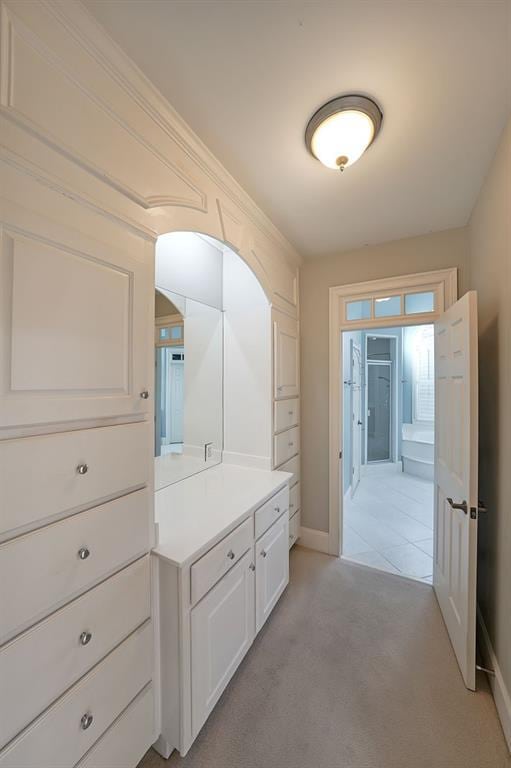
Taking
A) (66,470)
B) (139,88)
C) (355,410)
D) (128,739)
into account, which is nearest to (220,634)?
(128,739)

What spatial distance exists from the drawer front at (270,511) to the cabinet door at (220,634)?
0.46ft

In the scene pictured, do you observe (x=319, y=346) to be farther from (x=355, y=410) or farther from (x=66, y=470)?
(x=66, y=470)

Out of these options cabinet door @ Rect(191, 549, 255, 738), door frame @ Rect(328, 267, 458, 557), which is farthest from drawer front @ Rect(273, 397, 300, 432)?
cabinet door @ Rect(191, 549, 255, 738)

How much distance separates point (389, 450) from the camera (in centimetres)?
570

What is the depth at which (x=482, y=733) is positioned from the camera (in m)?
1.27

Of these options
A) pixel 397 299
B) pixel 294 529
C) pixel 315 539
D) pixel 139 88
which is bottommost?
pixel 315 539

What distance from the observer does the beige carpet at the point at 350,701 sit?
1.19m

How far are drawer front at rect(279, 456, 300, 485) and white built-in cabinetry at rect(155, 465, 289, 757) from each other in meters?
0.54

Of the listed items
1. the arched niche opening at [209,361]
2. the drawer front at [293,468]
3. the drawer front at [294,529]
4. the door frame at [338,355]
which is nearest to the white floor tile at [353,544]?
the door frame at [338,355]

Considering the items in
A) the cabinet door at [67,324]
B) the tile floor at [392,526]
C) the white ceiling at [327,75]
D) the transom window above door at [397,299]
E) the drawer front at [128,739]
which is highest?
the white ceiling at [327,75]

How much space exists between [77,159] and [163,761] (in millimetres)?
2178

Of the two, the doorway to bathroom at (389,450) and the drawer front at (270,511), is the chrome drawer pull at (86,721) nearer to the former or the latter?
the drawer front at (270,511)

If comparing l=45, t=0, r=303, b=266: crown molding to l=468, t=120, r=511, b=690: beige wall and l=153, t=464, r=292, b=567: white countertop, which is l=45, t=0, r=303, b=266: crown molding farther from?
l=153, t=464, r=292, b=567: white countertop

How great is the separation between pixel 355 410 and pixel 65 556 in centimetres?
409
